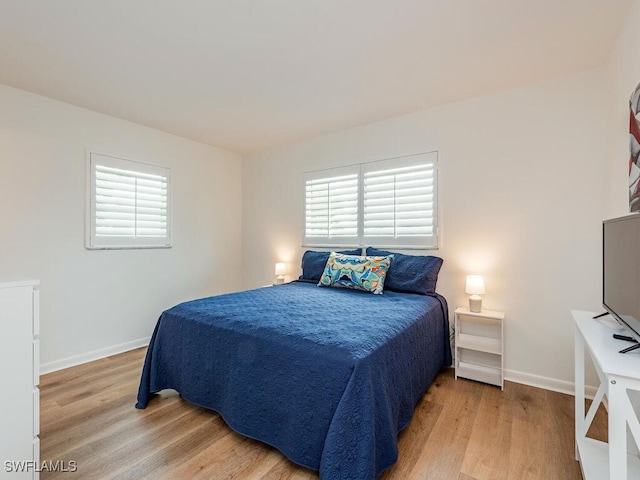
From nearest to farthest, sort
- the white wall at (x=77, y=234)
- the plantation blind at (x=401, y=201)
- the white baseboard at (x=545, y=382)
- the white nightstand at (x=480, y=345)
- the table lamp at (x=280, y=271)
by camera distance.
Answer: the white baseboard at (x=545, y=382) < the white nightstand at (x=480, y=345) < the white wall at (x=77, y=234) < the plantation blind at (x=401, y=201) < the table lamp at (x=280, y=271)

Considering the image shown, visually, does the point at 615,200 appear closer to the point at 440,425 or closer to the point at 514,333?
the point at 514,333

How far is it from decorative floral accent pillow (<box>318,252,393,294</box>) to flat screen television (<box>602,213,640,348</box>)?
153 centimetres

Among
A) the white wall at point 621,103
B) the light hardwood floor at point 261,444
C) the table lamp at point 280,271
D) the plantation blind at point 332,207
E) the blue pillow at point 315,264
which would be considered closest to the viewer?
the light hardwood floor at point 261,444

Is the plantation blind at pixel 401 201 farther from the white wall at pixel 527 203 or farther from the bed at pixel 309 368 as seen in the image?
the bed at pixel 309 368

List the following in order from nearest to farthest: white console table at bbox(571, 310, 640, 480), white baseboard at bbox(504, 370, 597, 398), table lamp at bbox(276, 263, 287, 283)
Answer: white console table at bbox(571, 310, 640, 480) < white baseboard at bbox(504, 370, 597, 398) < table lamp at bbox(276, 263, 287, 283)

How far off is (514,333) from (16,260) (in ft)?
13.9

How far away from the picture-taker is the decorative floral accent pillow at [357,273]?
276 cm

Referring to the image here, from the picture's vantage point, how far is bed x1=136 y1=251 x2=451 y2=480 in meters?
1.33

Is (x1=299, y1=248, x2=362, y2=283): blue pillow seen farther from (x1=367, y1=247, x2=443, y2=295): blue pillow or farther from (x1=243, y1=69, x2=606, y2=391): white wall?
(x1=243, y1=69, x2=606, y2=391): white wall

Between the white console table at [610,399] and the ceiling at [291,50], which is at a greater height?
the ceiling at [291,50]

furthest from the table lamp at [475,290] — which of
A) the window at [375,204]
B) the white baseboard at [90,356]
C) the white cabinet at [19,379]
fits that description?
the white baseboard at [90,356]

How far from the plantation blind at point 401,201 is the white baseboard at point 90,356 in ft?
9.21

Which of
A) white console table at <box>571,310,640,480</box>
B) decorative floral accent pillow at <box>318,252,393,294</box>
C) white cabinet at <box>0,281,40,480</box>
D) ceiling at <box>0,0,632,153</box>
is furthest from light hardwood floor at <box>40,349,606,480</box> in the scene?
ceiling at <box>0,0,632,153</box>

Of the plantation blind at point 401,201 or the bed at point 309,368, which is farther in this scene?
the plantation blind at point 401,201
